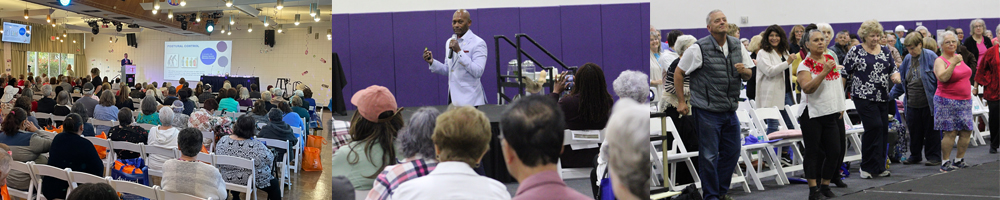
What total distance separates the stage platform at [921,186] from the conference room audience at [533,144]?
2.32 m

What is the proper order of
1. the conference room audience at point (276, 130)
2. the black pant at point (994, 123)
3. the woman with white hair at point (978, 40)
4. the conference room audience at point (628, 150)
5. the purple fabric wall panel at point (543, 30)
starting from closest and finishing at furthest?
the purple fabric wall panel at point (543, 30) → the conference room audience at point (628, 150) → the woman with white hair at point (978, 40) → the black pant at point (994, 123) → the conference room audience at point (276, 130)

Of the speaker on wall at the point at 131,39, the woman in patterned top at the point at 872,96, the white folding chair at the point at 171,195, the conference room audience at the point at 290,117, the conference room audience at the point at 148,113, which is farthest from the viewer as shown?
the speaker on wall at the point at 131,39

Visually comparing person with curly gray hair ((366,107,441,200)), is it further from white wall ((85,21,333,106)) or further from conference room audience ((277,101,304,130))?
white wall ((85,21,333,106))

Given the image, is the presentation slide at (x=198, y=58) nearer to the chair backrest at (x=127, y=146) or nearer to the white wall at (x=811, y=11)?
the chair backrest at (x=127, y=146)

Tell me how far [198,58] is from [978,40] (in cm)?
2358

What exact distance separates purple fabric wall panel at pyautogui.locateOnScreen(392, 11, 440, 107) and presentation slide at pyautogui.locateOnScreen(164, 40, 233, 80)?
23.2 meters

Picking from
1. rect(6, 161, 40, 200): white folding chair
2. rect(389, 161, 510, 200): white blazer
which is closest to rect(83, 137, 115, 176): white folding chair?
rect(6, 161, 40, 200): white folding chair

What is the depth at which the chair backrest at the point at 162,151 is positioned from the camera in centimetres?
464

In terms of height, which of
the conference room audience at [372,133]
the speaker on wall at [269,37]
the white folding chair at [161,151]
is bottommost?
the white folding chair at [161,151]

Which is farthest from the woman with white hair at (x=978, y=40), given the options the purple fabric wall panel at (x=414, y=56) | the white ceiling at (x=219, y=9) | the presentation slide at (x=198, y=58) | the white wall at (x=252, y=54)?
the presentation slide at (x=198, y=58)

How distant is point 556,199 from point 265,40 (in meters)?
22.2

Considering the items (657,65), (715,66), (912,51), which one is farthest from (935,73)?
(657,65)

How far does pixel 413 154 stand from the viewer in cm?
94

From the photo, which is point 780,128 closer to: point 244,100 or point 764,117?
Result: point 764,117
